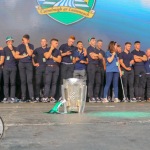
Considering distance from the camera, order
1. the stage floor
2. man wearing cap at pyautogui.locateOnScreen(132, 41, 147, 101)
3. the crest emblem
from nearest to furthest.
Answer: the stage floor → the crest emblem → man wearing cap at pyautogui.locateOnScreen(132, 41, 147, 101)

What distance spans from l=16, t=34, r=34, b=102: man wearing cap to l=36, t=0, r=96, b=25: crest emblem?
1.10 metres

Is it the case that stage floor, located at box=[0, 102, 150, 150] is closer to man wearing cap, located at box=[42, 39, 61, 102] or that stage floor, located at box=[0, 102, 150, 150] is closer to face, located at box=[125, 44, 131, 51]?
man wearing cap, located at box=[42, 39, 61, 102]

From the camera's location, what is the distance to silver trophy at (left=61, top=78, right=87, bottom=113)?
7.93 metres

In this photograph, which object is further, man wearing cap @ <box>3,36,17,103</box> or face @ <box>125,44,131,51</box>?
face @ <box>125,44,131,51</box>

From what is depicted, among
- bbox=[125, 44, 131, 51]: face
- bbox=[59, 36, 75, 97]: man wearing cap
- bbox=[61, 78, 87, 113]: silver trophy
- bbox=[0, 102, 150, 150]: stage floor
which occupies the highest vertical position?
bbox=[125, 44, 131, 51]: face

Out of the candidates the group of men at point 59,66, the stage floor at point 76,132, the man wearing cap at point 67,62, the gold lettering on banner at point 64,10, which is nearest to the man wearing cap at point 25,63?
the group of men at point 59,66

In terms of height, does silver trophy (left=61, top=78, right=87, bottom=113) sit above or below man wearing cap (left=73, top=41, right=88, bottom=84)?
below

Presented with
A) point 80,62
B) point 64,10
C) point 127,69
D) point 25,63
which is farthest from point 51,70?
point 127,69

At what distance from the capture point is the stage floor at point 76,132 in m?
4.61

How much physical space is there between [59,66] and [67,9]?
1603 mm

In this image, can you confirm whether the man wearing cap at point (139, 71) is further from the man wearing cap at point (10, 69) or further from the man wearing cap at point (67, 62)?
the man wearing cap at point (10, 69)

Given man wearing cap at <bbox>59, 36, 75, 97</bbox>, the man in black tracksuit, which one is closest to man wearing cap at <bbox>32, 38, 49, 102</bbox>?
man wearing cap at <bbox>59, 36, 75, 97</bbox>

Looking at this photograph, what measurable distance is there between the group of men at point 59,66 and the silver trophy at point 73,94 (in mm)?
2841

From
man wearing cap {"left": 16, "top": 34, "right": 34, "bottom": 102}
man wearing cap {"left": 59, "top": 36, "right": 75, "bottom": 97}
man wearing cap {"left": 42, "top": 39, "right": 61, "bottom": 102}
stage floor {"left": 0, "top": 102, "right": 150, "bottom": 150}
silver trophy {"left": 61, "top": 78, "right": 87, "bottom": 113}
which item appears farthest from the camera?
man wearing cap {"left": 59, "top": 36, "right": 75, "bottom": 97}
